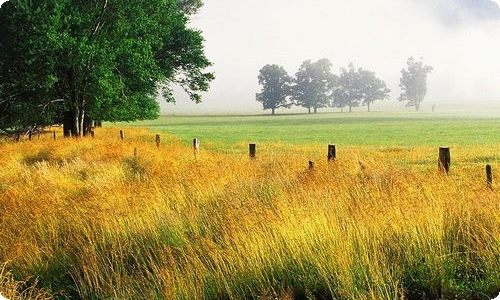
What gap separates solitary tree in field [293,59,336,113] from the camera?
5906 inches

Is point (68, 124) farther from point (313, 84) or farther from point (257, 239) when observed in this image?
point (313, 84)

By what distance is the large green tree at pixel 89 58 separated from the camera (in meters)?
24.3

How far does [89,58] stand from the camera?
81.8 ft

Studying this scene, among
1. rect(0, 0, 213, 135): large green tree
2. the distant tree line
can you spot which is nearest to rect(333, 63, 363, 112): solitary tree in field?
the distant tree line

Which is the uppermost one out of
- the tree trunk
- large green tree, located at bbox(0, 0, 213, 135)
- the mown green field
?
large green tree, located at bbox(0, 0, 213, 135)

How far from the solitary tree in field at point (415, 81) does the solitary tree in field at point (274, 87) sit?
2145 inches

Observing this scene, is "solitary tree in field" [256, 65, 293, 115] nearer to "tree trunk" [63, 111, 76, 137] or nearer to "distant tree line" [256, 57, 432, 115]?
"distant tree line" [256, 57, 432, 115]

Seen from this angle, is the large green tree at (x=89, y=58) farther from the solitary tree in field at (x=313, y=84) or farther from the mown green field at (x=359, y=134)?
the solitary tree in field at (x=313, y=84)

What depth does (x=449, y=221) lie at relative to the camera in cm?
659

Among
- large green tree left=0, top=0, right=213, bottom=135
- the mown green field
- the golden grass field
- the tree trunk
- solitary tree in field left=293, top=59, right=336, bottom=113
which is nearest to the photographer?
the golden grass field

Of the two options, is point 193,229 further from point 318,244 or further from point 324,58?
point 324,58

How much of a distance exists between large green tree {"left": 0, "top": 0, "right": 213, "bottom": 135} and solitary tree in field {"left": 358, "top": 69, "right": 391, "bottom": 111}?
151 meters

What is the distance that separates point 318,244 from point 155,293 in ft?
6.08

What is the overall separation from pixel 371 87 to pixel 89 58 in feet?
532
